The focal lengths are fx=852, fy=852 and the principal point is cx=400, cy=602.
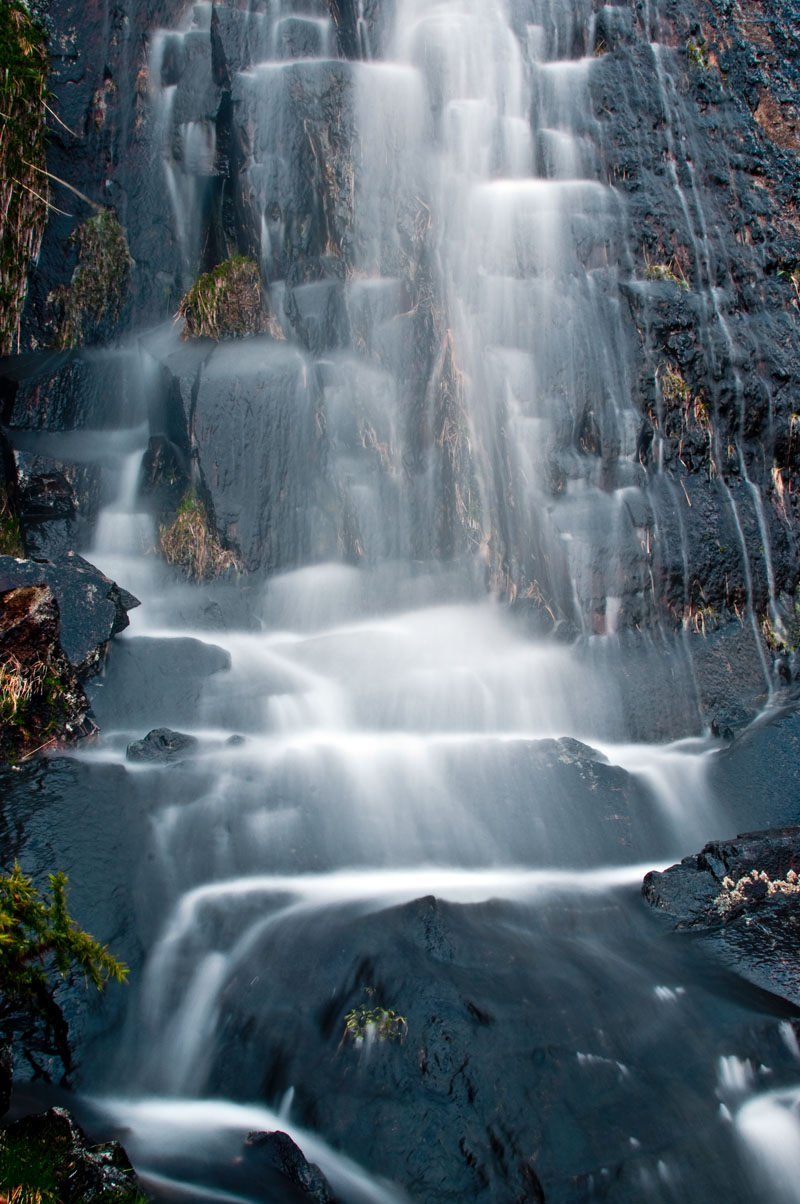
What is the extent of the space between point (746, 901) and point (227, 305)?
815cm

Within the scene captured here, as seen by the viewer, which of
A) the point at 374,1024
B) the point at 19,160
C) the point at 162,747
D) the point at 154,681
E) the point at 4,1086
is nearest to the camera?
the point at 4,1086

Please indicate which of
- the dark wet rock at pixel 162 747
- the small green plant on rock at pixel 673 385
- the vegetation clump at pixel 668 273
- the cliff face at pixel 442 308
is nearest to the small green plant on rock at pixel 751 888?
the cliff face at pixel 442 308

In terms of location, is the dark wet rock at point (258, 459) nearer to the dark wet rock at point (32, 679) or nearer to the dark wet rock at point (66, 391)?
the dark wet rock at point (66, 391)

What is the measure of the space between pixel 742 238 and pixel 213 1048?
9700 mm

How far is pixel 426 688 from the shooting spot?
7.09 meters

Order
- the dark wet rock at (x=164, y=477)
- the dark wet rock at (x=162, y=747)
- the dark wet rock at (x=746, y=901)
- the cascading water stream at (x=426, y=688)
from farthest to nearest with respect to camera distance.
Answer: the dark wet rock at (x=164, y=477) < the dark wet rock at (x=162, y=747) < the dark wet rock at (x=746, y=901) < the cascading water stream at (x=426, y=688)

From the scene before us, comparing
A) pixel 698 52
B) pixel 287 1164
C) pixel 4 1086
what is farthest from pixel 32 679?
pixel 698 52

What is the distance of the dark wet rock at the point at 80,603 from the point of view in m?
6.47

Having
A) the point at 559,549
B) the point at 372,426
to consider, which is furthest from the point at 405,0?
the point at 559,549

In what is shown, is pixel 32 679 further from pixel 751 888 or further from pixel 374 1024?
pixel 751 888

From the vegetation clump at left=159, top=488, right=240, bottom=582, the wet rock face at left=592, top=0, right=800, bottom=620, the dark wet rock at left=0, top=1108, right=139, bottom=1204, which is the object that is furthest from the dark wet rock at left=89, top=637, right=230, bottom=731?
the wet rock face at left=592, top=0, right=800, bottom=620

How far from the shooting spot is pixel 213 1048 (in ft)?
12.8

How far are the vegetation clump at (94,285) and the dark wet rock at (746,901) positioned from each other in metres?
8.92

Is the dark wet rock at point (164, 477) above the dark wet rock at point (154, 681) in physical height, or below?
above
